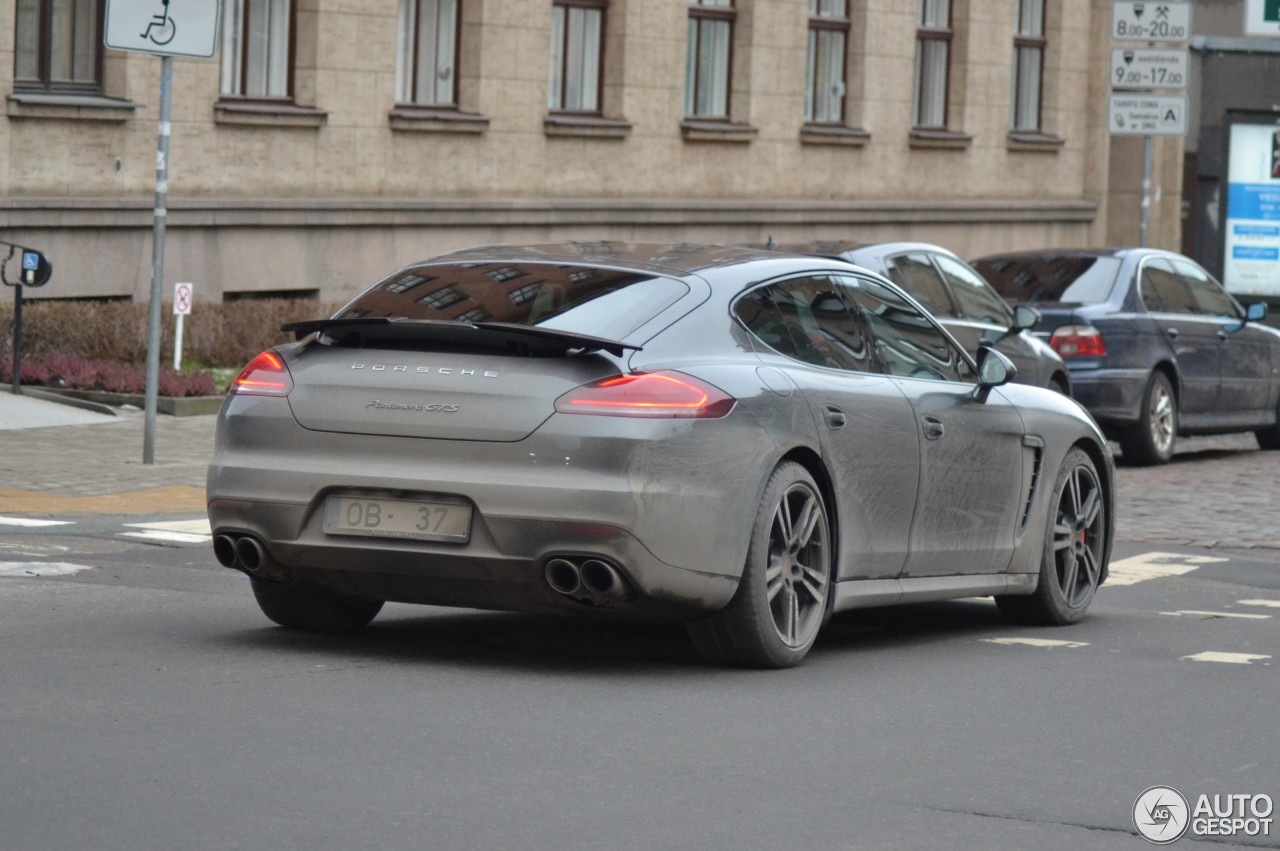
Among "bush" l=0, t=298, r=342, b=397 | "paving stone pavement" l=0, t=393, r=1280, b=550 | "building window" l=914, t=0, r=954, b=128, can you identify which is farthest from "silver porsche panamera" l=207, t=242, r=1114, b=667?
"building window" l=914, t=0, r=954, b=128

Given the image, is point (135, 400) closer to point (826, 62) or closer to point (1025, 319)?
point (1025, 319)

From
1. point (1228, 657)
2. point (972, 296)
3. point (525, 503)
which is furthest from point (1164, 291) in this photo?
point (525, 503)

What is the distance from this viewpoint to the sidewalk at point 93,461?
1288 cm

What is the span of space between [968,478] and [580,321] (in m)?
2.06

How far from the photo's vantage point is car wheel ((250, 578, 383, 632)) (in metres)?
8.41

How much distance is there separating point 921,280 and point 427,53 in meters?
10.9

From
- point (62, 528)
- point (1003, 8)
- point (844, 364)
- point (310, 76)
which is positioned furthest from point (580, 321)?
point (1003, 8)

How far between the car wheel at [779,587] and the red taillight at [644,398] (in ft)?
1.34

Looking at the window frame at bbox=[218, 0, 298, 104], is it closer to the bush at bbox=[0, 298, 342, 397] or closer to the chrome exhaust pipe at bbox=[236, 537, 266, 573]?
the bush at bbox=[0, 298, 342, 397]

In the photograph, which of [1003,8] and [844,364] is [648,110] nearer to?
[1003,8]

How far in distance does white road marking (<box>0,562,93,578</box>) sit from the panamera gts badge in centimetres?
269

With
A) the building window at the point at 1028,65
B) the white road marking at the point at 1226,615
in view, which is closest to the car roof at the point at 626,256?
the white road marking at the point at 1226,615

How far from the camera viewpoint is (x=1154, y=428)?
18.2m

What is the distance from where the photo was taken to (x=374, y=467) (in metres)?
7.64
